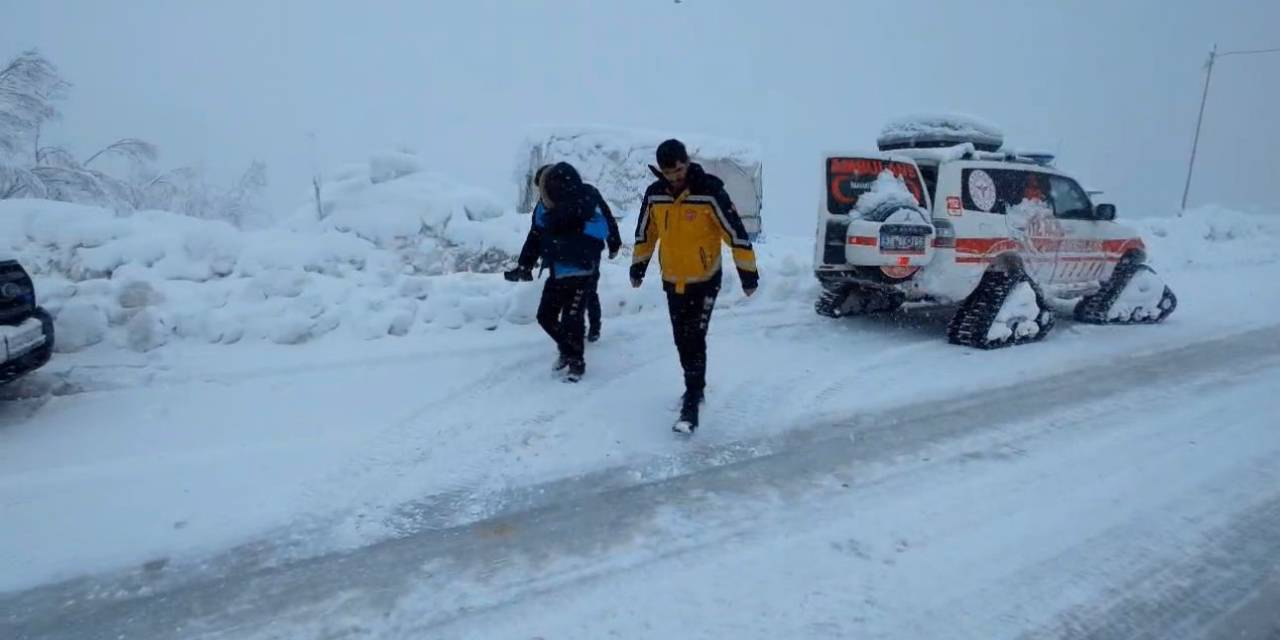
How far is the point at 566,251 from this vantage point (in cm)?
499

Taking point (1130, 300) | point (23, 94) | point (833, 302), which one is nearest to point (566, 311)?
point (833, 302)

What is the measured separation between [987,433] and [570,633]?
123 inches

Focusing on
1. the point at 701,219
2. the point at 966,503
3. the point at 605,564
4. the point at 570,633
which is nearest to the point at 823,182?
the point at 701,219

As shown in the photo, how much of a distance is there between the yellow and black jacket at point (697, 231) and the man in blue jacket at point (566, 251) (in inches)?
31.3

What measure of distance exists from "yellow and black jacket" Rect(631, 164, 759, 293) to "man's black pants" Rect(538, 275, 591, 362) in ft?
3.12

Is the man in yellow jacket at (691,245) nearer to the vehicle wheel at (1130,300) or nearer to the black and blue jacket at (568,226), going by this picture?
the black and blue jacket at (568,226)

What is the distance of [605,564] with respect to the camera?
2.84 metres

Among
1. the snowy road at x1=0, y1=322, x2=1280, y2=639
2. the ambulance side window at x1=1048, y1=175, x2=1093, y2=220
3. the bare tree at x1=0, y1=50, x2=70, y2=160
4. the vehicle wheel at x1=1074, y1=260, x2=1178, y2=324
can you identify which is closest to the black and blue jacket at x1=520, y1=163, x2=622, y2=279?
the snowy road at x1=0, y1=322, x2=1280, y2=639

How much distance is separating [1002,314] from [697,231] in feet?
12.8

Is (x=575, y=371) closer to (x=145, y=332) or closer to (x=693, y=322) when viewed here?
(x=693, y=322)

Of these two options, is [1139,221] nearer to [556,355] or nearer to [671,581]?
[556,355]

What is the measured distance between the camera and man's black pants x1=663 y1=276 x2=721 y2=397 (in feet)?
14.1

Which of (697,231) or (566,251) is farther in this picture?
(566,251)

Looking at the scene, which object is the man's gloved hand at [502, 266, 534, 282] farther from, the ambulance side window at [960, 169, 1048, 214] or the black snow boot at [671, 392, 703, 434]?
the ambulance side window at [960, 169, 1048, 214]
